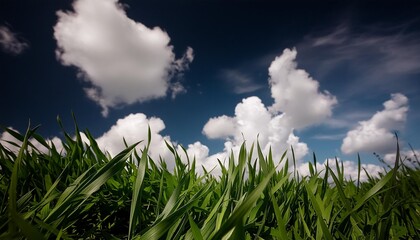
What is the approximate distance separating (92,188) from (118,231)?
0.68m

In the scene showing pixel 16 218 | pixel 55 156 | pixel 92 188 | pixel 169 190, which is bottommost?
pixel 16 218

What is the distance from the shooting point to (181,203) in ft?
3.88

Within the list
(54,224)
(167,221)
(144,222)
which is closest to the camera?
(167,221)

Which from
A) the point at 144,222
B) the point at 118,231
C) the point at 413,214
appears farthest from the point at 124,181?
the point at 413,214

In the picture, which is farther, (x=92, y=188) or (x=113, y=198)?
(x=113, y=198)

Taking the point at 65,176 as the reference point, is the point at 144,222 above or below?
below

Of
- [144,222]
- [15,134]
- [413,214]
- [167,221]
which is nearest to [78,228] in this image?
[144,222]

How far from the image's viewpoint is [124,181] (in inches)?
63.2

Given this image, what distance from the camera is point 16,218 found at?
0.45m

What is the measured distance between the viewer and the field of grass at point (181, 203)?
2.58 feet

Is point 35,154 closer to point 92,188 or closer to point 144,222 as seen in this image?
point 144,222

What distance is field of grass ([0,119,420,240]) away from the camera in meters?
0.79

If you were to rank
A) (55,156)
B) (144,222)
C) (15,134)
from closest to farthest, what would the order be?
1. (144,222)
2. (15,134)
3. (55,156)

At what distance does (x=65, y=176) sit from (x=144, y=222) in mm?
587
